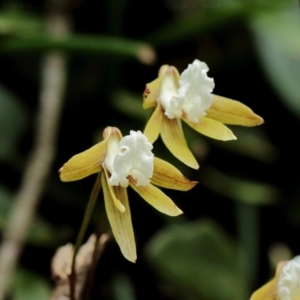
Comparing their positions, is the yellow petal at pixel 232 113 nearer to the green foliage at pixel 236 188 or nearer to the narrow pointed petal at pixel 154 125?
the narrow pointed petal at pixel 154 125

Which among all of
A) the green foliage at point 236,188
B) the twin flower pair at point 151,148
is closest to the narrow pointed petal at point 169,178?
the twin flower pair at point 151,148

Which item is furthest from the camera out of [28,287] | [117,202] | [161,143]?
[161,143]

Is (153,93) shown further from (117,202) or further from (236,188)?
(236,188)

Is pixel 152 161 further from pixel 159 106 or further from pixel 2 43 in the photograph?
pixel 2 43

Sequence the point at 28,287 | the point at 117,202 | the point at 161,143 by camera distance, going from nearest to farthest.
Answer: the point at 117,202 → the point at 28,287 → the point at 161,143

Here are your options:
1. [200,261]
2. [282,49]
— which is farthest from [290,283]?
[282,49]

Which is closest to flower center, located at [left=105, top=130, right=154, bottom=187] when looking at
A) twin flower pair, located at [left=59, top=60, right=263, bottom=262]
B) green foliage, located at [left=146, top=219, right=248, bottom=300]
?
twin flower pair, located at [left=59, top=60, right=263, bottom=262]

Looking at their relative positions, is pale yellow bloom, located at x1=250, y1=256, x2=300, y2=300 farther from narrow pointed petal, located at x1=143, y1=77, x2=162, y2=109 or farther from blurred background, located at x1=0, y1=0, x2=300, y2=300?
blurred background, located at x1=0, y1=0, x2=300, y2=300

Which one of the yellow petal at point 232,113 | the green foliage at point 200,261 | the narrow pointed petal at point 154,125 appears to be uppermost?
the yellow petal at point 232,113
